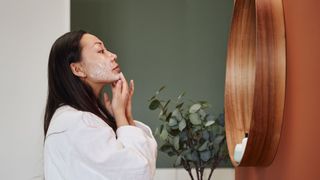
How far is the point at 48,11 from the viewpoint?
8.16 ft

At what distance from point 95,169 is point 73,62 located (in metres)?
0.38

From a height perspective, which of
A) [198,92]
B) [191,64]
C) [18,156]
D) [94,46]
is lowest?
[18,156]

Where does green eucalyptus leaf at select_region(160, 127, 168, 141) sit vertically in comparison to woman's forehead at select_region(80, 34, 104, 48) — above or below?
below

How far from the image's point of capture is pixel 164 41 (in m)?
2.76

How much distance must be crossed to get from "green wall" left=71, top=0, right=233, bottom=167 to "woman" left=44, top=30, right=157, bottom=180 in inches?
44.6

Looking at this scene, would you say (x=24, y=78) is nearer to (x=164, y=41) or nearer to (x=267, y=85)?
(x=164, y=41)

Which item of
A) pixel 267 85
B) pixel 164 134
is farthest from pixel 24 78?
pixel 267 85

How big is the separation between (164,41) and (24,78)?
860mm

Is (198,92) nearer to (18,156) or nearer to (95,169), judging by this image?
(18,156)

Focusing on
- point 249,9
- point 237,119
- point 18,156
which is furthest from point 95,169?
point 18,156

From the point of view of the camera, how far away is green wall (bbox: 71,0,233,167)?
107 inches

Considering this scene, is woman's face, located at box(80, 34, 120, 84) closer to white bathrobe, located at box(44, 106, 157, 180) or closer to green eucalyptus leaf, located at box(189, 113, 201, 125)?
white bathrobe, located at box(44, 106, 157, 180)

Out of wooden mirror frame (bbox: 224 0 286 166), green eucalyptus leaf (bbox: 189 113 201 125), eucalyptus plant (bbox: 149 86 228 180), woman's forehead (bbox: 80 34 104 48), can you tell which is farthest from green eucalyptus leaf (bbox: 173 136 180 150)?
woman's forehead (bbox: 80 34 104 48)

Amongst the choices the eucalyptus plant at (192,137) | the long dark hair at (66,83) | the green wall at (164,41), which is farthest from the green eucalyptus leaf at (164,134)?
the long dark hair at (66,83)
